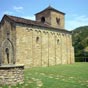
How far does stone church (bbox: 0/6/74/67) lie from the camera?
100ft

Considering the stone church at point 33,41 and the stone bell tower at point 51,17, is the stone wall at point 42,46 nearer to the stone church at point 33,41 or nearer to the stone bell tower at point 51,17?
the stone church at point 33,41

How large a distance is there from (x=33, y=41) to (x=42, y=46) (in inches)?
93.0

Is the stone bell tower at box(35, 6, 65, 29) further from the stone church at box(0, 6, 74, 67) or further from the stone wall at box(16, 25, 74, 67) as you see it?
the stone wall at box(16, 25, 74, 67)

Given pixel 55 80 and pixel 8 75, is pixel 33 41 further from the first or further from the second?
pixel 8 75

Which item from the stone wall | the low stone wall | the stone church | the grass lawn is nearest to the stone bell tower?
the stone church

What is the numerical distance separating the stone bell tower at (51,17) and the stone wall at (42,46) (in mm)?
2371

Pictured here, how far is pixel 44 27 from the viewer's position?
35.2 meters

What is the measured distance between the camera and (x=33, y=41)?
3281cm

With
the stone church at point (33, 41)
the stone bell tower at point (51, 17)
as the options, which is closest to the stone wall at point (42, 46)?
the stone church at point (33, 41)

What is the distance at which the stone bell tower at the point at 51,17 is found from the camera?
40041 mm

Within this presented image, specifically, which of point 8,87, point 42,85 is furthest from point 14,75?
point 42,85

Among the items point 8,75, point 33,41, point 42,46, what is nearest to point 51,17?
point 42,46

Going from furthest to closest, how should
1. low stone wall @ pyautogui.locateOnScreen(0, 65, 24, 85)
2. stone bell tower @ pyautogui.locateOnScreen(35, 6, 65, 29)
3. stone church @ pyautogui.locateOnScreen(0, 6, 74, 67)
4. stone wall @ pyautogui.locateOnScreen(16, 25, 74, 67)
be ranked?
stone bell tower @ pyautogui.locateOnScreen(35, 6, 65, 29) → stone wall @ pyautogui.locateOnScreen(16, 25, 74, 67) → stone church @ pyautogui.locateOnScreen(0, 6, 74, 67) → low stone wall @ pyautogui.locateOnScreen(0, 65, 24, 85)

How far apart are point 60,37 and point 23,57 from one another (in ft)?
36.3
